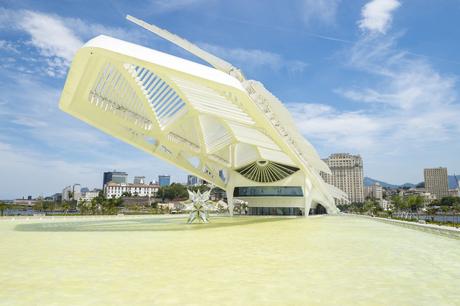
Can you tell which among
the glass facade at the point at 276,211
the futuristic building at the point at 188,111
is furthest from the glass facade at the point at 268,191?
the glass facade at the point at 276,211

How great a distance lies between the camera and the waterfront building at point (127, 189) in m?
143

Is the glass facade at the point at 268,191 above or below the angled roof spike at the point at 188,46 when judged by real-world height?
below

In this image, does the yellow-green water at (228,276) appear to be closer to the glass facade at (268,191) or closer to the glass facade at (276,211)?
the glass facade at (268,191)

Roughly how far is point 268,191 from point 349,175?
103586 millimetres

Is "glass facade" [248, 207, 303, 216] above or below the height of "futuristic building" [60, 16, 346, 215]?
below

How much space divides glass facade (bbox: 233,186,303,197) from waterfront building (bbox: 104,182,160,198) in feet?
309

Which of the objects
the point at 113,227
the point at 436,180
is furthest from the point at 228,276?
the point at 436,180

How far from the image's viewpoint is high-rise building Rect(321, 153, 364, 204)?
14138 centimetres

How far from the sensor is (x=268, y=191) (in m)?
48.7

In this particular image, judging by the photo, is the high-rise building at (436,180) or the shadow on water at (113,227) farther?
the high-rise building at (436,180)

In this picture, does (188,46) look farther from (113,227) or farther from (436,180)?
(436,180)

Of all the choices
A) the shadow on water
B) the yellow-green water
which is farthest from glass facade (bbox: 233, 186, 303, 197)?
the yellow-green water

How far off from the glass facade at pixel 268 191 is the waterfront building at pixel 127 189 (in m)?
94.3

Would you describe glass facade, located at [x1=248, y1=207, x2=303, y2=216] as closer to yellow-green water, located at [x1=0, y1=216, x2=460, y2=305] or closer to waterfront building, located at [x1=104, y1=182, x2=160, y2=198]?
yellow-green water, located at [x1=0, y1=216, x2=460, y2=305]
